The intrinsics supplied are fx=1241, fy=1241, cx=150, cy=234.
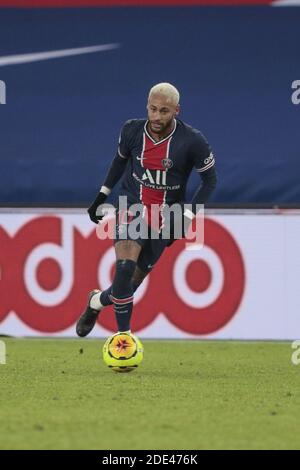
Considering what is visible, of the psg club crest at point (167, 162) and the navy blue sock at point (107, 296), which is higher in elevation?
the psg club crest at point (167, 162)

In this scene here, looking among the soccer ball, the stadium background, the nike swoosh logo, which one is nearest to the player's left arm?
the soccer ball

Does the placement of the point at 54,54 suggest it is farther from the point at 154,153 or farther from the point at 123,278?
the point at 123,278

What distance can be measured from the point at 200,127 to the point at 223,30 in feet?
3.20

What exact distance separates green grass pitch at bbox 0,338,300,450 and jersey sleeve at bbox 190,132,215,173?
1.46 m

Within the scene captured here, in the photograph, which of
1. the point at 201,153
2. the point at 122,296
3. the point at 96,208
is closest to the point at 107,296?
the point at 122,296

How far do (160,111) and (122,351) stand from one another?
1647 millimetres

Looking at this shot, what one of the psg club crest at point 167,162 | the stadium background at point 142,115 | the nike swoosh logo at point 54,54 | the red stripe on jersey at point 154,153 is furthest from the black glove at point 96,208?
the nike swoosh logo at point 54,54

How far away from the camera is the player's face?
27.3ft

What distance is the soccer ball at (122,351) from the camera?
842 centimetres

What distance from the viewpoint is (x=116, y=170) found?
884cm

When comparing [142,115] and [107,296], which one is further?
[142,115]

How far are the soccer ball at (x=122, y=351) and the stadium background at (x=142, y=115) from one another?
8.78 ft

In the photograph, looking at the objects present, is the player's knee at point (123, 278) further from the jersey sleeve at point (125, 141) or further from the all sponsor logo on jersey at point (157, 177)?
the jersey sleeve at point (125, 141)

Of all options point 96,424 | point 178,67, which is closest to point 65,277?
point 178,67
